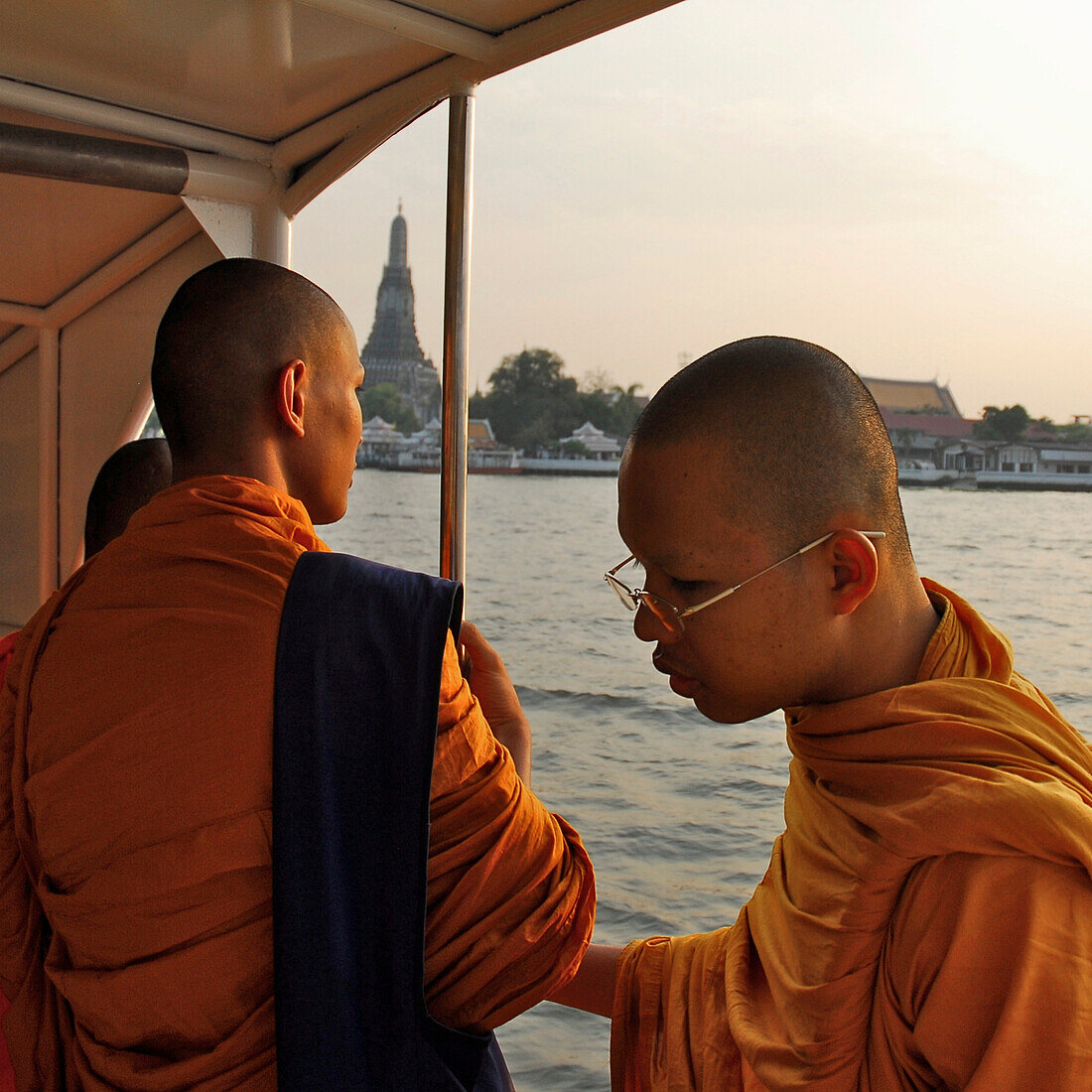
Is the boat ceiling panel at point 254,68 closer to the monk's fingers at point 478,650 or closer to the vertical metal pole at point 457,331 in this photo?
the vertical metal pole at point 457,331

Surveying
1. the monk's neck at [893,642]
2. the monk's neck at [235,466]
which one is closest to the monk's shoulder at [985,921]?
the monk's neck at [893,642]

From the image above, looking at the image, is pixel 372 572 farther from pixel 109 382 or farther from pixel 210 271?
pixel 109 382

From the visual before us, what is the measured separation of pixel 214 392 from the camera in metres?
1.52

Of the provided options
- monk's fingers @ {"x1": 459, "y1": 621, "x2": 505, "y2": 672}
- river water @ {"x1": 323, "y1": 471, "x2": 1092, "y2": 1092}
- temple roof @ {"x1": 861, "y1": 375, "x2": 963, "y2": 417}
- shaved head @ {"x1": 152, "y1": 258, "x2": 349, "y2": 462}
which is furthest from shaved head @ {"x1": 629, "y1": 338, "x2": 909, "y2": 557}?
temple roof @ {"x1": 861, "y1": 375, "x2": 963, "y2": 417}

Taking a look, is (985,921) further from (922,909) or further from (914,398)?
(914,398)

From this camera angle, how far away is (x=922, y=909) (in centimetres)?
103

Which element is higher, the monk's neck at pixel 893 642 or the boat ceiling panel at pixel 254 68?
the boat ceiling panel at pixel 254 68

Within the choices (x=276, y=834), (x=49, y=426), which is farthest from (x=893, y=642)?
(x=49, y=426)

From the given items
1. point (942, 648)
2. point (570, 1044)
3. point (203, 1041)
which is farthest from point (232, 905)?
point (570, 1044)

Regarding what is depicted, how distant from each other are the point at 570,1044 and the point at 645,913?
3.87 m

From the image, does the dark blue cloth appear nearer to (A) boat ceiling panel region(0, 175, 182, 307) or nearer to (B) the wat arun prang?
(A) boat ceiling panel region(0, 175, 182, 307)

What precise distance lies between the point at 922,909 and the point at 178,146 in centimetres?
229

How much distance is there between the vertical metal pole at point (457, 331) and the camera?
6.73ft

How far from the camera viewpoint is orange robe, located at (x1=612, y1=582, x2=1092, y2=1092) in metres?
0.94
